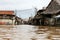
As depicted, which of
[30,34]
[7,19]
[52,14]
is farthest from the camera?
[7,19]

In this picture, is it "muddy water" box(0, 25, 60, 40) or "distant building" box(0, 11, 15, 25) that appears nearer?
"muddy water" box(0, 25, 60, 40)

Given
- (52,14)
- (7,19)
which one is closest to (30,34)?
(52,14)

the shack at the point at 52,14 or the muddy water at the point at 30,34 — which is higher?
the shack at the point at 52,14

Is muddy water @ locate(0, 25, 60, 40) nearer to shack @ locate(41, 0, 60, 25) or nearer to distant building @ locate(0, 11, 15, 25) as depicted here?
shack @ locate(41, 0, 60, 25)

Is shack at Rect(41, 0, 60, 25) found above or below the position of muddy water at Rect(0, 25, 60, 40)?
above

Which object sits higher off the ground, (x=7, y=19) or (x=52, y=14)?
(x=52, y=14)

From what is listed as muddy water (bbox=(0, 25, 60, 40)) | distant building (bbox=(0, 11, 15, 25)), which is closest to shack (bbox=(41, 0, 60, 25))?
muddy water (bbox=(0, 25, 60, 40))

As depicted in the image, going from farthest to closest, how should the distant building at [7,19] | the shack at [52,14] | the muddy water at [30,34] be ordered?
the distant building at [7,19] < the shack at [52,14] < the muddy water at [30,34]

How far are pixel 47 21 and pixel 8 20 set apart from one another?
2295 centimetres

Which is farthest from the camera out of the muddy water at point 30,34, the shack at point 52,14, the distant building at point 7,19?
the distant building at point 7,19

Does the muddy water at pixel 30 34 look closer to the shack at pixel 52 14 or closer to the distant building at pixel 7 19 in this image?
the shack at pixel 52 14

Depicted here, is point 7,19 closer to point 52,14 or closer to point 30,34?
point 52,14

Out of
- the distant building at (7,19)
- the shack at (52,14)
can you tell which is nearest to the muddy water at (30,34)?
the shack at (52,14)

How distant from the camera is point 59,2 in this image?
3122 centimetres
